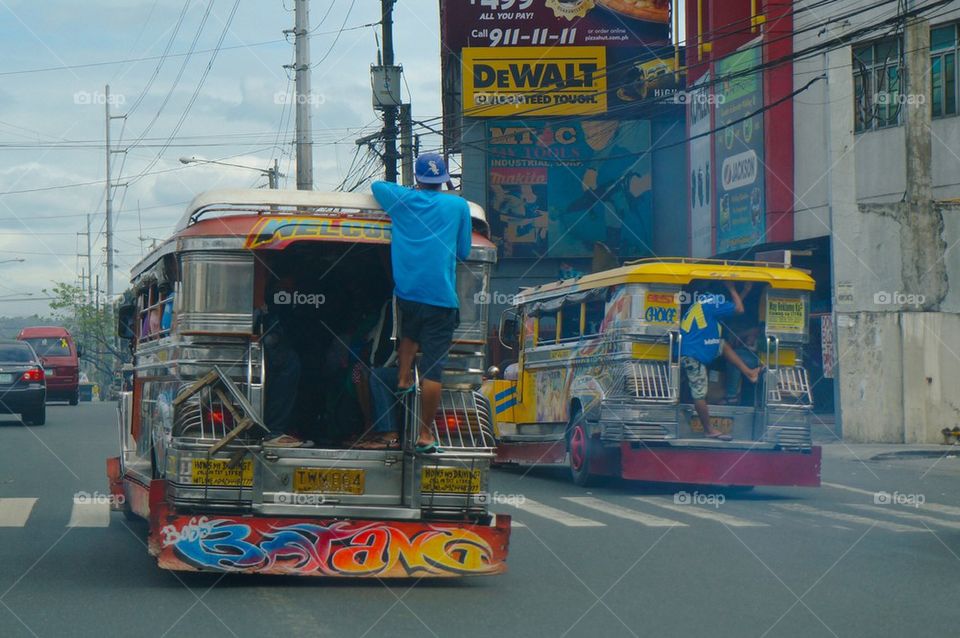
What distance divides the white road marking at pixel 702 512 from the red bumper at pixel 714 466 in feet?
1.28

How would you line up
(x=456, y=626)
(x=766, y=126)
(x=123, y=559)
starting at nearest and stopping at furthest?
1. (x=456, y=626)
2. (x=123, y=559)
3. (x=766, y=126)

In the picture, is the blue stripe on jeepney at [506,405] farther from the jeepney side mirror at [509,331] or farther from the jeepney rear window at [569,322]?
the jeepney rear window at [569,322]

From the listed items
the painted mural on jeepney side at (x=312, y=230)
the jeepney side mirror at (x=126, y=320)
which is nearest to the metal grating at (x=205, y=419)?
the painted mural on jeepney side at (x=312, y=230)

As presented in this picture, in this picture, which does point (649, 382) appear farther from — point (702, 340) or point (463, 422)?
point (463, 422)

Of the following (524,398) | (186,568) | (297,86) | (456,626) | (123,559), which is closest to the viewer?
(456,626)

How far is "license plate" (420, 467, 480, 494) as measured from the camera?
8344mm

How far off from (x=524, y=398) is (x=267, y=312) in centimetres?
954

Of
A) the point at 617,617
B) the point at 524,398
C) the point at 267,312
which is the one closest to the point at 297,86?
the point at 524,398

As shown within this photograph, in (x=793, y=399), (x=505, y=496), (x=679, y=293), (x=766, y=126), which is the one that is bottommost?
(x=505, y=496)

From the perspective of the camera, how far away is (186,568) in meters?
7.79

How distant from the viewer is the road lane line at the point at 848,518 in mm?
A: 11578

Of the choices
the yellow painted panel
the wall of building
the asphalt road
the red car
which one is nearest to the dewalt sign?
the wall of building

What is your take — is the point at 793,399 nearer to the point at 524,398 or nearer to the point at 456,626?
the point at 524,398

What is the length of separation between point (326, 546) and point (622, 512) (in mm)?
5292
